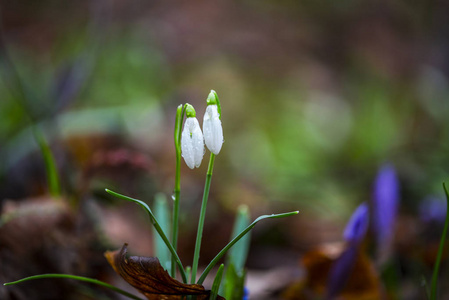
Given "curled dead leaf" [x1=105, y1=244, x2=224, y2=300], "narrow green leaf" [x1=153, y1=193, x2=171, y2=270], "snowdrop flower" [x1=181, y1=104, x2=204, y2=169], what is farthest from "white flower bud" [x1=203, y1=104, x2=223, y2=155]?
"narrow green leaf" [x1=153, y1=193, x2=171, y2=270]

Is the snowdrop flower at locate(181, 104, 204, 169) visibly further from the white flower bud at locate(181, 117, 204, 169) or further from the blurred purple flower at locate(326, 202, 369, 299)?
the blurred purple flower at locate(326, 202, 369, 299)

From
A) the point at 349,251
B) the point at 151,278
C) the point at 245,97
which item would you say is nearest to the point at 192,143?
the point at 151,278

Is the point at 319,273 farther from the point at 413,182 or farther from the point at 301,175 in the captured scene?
the point at 301,175

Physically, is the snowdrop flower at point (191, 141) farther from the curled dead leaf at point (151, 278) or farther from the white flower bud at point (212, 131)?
the curled dead leaf at point (151, 278)

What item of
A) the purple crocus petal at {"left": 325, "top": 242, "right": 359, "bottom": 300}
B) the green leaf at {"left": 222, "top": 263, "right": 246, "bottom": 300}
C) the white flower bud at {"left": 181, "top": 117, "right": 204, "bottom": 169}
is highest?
the white flower bud at {"left": 181, "top": 117, "right": 204, "bottom": 169}

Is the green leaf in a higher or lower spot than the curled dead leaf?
lower

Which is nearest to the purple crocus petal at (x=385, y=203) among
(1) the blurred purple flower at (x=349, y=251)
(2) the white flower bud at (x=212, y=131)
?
(1) the blurred purple flower at (x=349, y=251)
